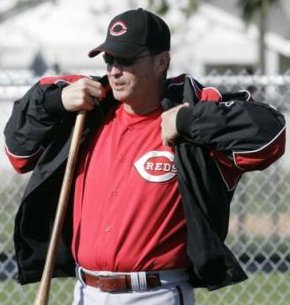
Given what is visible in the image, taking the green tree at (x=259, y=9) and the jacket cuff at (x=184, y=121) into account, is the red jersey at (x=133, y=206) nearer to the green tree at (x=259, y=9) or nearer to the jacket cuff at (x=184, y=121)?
the jacket cuff at (x=184, y=121)

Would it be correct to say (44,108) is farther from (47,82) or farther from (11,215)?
(11,215)

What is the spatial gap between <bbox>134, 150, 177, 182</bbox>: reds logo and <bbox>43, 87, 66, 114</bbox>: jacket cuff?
367mm

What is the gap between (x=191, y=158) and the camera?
4379 mm

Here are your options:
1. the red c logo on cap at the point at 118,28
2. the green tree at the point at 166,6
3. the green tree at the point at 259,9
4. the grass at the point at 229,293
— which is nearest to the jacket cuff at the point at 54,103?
the red c logo on cap at the point at 118,28

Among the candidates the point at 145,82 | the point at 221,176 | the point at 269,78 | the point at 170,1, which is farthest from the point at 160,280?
the point at 170,1

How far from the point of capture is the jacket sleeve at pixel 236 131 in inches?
168

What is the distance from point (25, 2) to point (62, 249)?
22.9 m

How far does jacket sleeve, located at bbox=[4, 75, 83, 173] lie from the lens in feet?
14.8

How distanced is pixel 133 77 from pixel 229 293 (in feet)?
12.9

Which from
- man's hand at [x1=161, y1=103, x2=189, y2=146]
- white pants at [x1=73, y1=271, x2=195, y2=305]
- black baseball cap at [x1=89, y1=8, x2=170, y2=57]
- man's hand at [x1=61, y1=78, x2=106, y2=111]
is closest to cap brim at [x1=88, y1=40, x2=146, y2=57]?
black baseball cap at [x1=89, y1=8, x2=170, y2=57]

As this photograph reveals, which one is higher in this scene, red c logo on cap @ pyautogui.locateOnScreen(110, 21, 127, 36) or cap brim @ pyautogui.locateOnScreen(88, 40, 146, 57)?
red c logo on cap @ pyautogui.locateOnScreen(110, 21, 127, 36)

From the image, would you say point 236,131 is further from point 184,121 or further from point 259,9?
point 259,9

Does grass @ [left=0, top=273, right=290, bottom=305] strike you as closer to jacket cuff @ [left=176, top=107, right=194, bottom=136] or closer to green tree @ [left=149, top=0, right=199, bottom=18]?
jacket cuff @ [left=176, top=107, right=194, bottom=136]

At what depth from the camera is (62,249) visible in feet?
15.4
